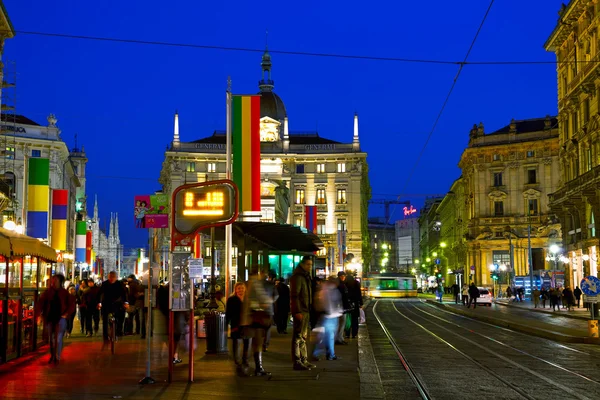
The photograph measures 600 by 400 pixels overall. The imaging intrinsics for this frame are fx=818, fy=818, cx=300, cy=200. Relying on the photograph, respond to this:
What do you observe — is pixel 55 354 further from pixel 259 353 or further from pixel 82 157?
pixel 82 157

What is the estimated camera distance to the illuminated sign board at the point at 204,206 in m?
12.2

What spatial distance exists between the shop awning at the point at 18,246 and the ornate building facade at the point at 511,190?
7407 cm

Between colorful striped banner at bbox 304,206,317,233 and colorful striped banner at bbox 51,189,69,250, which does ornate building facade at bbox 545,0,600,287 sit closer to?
colorful striped banner at bbox 304,206,317,233

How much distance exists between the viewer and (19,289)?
16.9 meters

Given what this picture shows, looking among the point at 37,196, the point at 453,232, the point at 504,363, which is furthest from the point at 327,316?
the point at 453,232

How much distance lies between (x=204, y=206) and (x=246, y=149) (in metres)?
11.9

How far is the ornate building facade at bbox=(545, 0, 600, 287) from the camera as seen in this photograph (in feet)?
153

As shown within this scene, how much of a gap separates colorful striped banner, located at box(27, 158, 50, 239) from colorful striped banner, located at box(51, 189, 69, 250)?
19.7 feet

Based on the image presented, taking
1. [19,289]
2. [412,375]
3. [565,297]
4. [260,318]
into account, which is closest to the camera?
[260,318]

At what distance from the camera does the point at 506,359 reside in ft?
58.4

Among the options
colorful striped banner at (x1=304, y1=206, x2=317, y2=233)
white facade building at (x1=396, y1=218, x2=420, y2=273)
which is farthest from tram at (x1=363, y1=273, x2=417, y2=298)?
white facade building at (x1=396, y1=218, x2=420, y2=273)

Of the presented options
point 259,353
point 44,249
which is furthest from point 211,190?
point 44,249

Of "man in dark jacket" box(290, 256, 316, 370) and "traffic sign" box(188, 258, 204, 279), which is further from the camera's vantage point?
"man in dark jacket" box(290, 256, 316, 370)

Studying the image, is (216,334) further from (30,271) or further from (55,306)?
(30,271)
